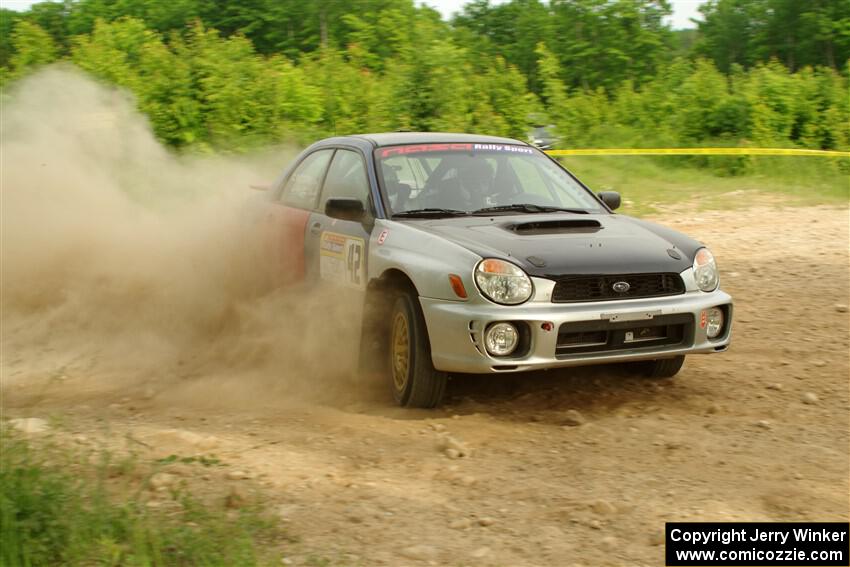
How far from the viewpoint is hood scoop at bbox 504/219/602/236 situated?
6.04m

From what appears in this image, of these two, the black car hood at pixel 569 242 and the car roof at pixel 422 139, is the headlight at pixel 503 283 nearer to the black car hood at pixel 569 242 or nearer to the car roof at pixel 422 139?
the black car hood at pixel 569 242

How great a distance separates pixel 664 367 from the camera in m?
6.57

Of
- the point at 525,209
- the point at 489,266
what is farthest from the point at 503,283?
the point at 525,209

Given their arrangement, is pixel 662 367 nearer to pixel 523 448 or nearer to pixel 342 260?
pixel 523 448

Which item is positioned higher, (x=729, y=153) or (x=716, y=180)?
(x=729, y=153)

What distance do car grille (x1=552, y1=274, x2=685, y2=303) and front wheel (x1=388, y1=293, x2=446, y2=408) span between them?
79cm

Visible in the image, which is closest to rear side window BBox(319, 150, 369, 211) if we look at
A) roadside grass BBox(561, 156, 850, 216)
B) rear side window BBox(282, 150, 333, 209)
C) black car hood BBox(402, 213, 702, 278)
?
rear side window BBox(282, 150, 333, 209)

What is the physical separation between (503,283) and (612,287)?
613mm

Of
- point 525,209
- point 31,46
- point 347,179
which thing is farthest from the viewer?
point 31,46

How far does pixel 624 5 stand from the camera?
116ft

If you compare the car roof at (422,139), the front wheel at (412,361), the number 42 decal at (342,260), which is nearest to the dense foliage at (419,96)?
the car roof at (422,139)

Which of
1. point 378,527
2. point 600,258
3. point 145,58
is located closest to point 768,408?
point 600,258

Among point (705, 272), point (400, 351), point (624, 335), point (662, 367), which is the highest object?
point (705, 272)

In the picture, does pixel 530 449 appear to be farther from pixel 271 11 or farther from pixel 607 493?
pixel 271 11
